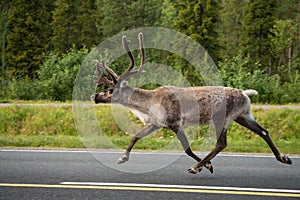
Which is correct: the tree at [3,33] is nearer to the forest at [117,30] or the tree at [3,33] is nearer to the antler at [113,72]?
the forest at [117,30]

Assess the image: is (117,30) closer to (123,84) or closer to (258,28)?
(258,28)

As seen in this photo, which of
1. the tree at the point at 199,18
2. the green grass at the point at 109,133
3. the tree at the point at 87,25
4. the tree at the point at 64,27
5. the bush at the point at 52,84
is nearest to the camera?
the green grass at the point at 109,133

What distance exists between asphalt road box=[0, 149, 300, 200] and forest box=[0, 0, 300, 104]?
42.0 feet

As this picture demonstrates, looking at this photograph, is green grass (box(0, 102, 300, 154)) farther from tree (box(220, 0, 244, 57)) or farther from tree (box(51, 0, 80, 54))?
tree (box(220, 0, 244, 57))

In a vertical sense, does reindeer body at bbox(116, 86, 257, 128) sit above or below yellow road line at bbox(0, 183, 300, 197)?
above

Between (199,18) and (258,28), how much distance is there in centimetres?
1109

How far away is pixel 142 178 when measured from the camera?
7.30 meters

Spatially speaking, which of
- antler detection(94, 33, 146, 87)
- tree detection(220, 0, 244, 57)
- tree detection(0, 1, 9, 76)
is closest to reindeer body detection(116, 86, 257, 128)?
antler detection(94, 33, 146, 87)

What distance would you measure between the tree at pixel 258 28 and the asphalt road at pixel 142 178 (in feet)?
79.1

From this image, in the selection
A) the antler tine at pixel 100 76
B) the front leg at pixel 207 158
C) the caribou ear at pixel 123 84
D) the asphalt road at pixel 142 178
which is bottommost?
the asphalt road at pixel 142 178

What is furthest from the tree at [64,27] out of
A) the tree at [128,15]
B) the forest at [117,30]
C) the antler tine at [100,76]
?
the antler tine at [100,76]

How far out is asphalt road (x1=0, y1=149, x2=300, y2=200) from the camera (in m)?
6.24

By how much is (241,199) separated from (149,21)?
113 feet

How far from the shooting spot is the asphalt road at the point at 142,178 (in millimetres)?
6238
